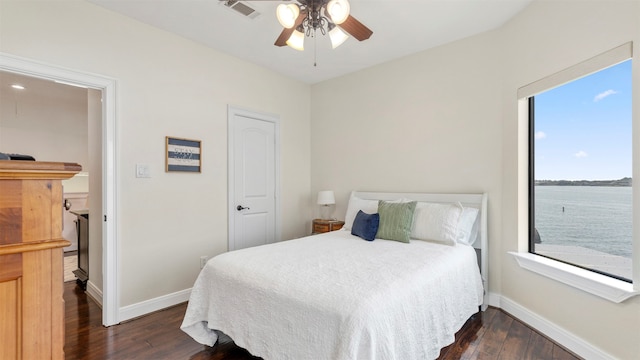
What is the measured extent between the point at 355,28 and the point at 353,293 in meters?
1.81

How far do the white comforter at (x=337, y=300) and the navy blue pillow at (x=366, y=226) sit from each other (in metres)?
0.36

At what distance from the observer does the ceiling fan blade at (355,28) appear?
2.12 metres

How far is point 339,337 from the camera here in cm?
142

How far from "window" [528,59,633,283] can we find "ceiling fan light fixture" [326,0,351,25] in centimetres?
173

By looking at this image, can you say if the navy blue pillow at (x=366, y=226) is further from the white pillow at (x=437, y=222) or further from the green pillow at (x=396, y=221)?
the white pillow at (x=437, y=222)

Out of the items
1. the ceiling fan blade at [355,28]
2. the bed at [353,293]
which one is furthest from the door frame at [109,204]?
the ceiling fan blade at [355,28]

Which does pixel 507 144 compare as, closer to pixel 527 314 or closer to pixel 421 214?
pixel 421 214

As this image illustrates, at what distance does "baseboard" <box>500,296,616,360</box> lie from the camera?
6.65 feet

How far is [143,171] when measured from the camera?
→ 9.23 ft

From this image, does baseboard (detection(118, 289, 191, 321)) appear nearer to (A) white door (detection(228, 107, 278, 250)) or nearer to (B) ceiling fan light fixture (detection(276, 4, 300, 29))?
(A) white door (detection(228, 107, 278, 250))

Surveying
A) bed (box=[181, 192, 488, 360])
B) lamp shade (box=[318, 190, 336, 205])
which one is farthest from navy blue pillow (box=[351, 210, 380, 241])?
lamp shade (box=[318, 190, 336, 205])

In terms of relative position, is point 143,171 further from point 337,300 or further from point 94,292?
point 337,300

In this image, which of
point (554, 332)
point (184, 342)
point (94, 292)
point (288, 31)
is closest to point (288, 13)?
point (288, 31)

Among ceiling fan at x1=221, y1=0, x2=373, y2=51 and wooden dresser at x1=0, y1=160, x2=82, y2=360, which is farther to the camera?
ceiling fan at x1=221, y1=0, x2=373, y2=51
